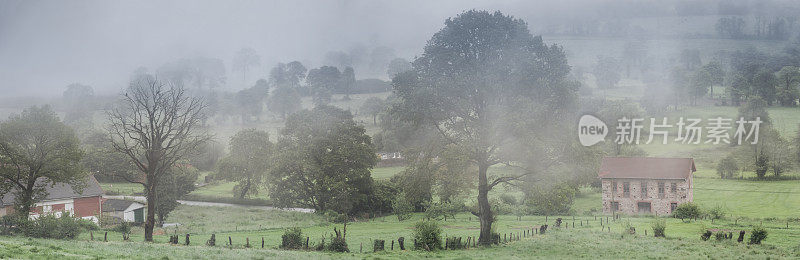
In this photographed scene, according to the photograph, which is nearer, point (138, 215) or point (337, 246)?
point (337, 246)

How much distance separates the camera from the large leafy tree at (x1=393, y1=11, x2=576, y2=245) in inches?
1347

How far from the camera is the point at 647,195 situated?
212ft

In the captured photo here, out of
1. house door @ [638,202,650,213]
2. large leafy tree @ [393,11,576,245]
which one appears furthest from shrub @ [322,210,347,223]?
house door @ [638,202,650,213]

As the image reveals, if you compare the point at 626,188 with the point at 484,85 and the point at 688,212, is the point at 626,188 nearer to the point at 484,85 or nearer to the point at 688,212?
the point at 688,212

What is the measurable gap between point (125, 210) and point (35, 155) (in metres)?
19.7

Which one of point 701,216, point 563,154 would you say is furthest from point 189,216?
point 701,216

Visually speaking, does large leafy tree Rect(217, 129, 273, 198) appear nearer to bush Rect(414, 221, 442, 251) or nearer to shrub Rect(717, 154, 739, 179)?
bush Rect(414, 221, 442, 251)

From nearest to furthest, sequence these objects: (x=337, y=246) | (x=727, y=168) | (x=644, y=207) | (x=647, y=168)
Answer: (x=337, y=246) < (x=644, y=207) < (x=647, y=168) < (x=727, y=168)

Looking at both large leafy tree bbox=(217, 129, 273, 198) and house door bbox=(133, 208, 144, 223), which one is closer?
house door bbox=(133, 208, 144, 223)

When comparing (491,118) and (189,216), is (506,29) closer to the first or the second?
(491,118)

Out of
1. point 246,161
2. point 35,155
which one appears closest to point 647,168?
point 246,161

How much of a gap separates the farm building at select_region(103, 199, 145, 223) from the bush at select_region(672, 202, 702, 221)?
5608 centimetres

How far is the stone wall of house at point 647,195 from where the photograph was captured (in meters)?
63.2

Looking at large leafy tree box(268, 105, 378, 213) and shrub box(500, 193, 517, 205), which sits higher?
large leafy tree box(268, 105, 378, 213)
